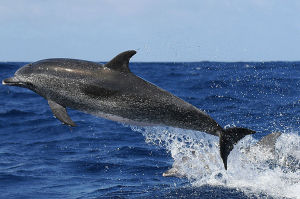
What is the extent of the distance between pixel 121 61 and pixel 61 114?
108 cm

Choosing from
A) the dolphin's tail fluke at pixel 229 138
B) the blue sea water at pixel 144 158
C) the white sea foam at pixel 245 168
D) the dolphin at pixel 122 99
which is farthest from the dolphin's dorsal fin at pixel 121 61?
the white sea foam at pixel 245 168

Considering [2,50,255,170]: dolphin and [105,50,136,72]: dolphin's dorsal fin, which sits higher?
[105,50,136,72]: dolphin's dorsal fin

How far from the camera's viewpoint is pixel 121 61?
20.9ft

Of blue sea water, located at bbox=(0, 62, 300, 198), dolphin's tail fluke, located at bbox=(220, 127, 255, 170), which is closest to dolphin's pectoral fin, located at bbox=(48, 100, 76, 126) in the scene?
blue sea water, located at bbox=(0, 62, 300, 198)

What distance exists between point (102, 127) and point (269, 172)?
7.66 meters

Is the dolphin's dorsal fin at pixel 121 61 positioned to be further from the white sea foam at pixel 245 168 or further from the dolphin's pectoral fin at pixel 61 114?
the white sea foam at pixel 245 168

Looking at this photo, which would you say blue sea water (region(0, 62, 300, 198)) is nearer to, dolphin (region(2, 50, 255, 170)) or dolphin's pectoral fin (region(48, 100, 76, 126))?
dolphin's pectoral fin (region(48, 100, 76, 126))

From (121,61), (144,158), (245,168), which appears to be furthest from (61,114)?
(144,158)

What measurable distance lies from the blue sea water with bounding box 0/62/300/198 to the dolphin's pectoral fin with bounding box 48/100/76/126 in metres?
0.44

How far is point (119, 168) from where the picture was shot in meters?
11.2

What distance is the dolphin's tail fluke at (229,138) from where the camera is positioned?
6.50 metres

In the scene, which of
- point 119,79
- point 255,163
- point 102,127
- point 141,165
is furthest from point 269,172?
point 102,127

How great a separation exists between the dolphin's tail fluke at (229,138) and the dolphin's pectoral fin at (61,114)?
204 centimetres

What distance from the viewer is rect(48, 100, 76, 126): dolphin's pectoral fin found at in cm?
622
